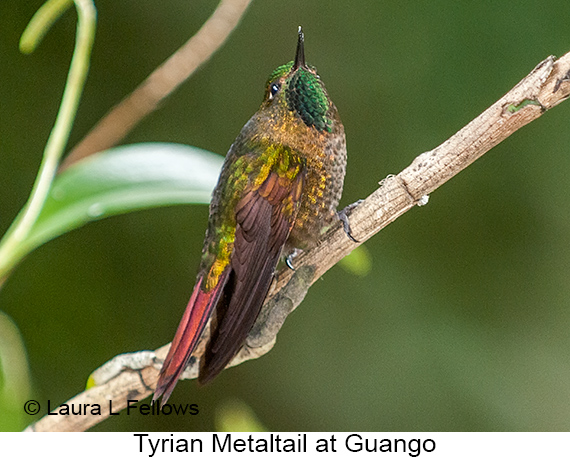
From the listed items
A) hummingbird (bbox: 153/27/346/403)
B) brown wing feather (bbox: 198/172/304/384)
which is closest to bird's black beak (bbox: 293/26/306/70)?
hummingbird (bbox: 153/27/346/403)

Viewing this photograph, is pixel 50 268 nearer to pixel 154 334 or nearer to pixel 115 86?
pixel 154 334

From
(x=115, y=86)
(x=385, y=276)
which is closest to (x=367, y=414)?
(x=385, y=276)

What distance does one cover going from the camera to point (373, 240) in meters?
1.42

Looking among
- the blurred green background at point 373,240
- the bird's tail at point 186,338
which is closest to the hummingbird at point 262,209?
the bird's tail at point 186,338

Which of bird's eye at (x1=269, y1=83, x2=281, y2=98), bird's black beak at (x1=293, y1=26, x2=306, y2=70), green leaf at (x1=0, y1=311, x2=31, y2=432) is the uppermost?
bird's eye at (x1=269, y1=83, x2=281, y2=98)

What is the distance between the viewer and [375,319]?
4.43 ft

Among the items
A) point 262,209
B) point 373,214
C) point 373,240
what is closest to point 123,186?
point 262,209

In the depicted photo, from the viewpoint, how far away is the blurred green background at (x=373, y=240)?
1.22m

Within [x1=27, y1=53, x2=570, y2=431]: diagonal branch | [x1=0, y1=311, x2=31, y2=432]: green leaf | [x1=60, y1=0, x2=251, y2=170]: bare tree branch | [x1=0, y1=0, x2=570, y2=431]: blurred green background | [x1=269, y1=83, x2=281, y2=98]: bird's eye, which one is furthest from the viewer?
[x1=0, y1=0, x2=570, y2=431]: blurred green background

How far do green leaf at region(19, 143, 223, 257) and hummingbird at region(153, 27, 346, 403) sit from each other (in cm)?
4

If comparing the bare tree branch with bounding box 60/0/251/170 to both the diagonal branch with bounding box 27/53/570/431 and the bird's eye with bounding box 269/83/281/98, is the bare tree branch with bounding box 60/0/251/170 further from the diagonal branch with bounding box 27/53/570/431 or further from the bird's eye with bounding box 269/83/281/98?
the diagonal branch with bounding box 27/53/570/431

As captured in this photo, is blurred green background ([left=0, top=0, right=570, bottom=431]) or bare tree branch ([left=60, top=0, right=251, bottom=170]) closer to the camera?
bare tree branch ([left=60, top=0, right=251, bottom=170])

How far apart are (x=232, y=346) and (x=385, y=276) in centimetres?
81

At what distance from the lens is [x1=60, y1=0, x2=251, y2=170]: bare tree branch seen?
0.95 meters
